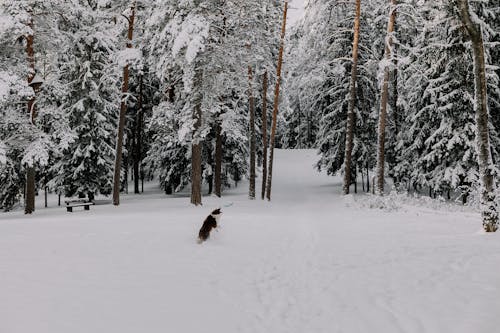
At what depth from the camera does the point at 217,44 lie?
698 inches

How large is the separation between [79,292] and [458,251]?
24.0ft

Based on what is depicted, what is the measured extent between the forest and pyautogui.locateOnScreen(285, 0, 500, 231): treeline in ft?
0.28

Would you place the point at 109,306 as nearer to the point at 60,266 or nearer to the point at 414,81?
the point at 60,266

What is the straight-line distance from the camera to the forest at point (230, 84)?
16469 mm

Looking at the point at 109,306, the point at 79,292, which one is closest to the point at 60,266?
the point at 79,292

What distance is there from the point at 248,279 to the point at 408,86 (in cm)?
2210

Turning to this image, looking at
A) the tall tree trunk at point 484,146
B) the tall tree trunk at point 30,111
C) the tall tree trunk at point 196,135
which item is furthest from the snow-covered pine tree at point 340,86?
the tall tree trunk at point 30,111

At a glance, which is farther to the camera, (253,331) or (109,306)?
(109,306)

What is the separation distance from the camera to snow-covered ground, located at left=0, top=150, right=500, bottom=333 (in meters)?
5.15

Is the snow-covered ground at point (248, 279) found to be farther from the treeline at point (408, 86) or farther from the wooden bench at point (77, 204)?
the treeline at point (408, 86)

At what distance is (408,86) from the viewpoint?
2566 cm

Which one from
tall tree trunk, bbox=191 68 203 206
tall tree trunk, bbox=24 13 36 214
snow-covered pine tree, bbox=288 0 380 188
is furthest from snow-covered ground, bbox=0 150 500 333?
snow-covered pine tree, bbox=288 0 380 188

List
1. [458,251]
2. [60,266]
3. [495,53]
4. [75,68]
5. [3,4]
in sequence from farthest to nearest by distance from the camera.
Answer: [75,68] < [495,53] < [3,4] < [458,251] < [60,266]

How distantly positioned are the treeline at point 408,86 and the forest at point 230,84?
87 millimetres
